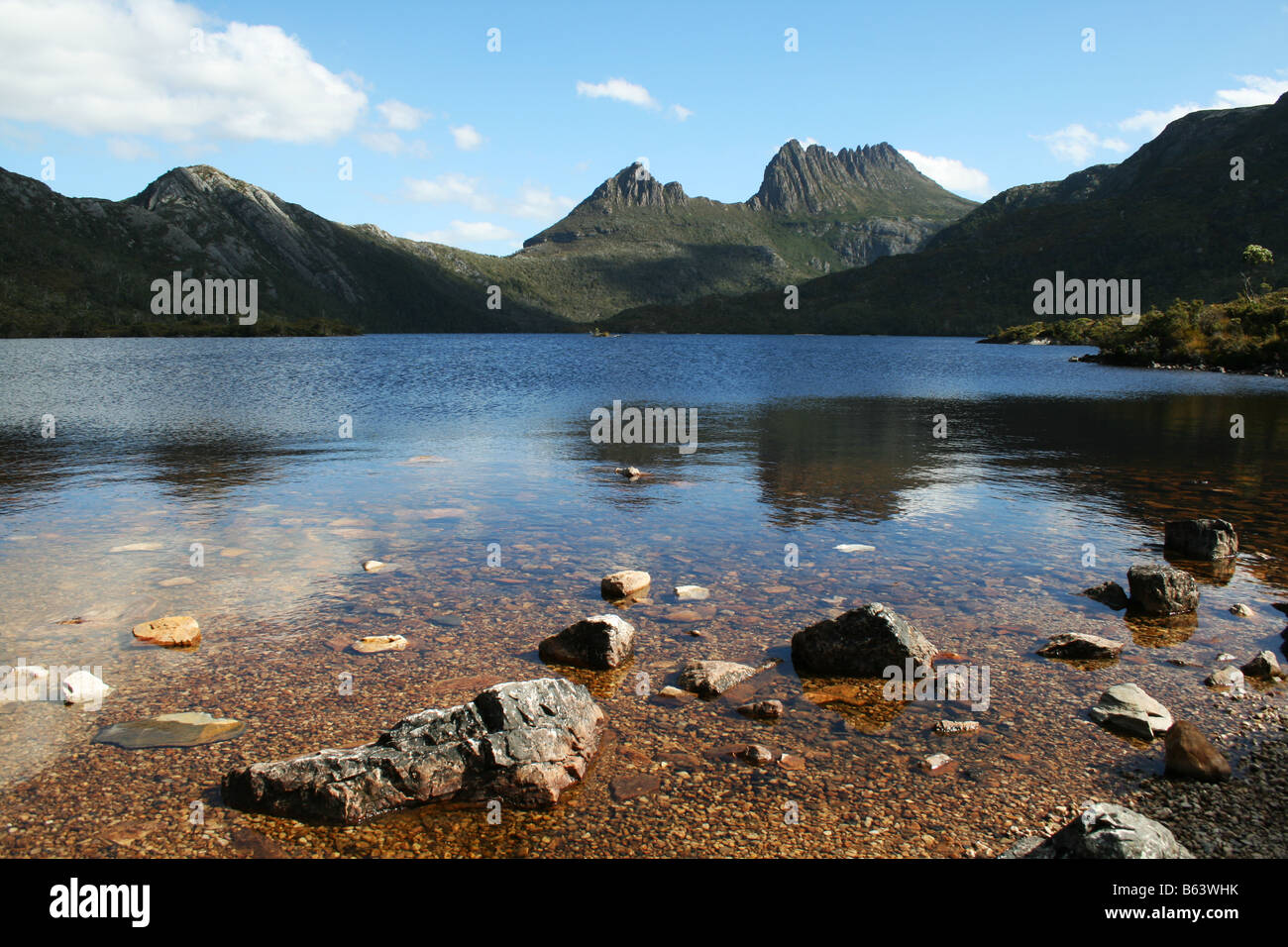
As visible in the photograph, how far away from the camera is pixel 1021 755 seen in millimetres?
8820

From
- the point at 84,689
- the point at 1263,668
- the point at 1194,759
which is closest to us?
the point at 1194,759

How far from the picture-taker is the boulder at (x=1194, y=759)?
8.32 meters

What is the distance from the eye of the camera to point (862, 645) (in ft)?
36.2

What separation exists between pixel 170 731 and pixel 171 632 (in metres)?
3.11

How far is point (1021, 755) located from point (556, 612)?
24.5 ft

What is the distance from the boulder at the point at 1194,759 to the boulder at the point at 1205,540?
10222 millimetres

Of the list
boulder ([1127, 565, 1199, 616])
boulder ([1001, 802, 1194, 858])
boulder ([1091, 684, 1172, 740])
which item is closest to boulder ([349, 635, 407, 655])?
boulder ([1001, 802, 1194, 858])

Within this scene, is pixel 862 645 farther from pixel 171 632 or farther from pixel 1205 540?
pixel 1205 540

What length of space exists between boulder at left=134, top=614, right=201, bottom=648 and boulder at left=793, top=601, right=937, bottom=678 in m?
8.97

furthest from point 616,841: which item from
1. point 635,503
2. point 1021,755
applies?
point 635,503

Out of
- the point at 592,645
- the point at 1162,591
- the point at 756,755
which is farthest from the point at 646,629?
the point at 1162,591
